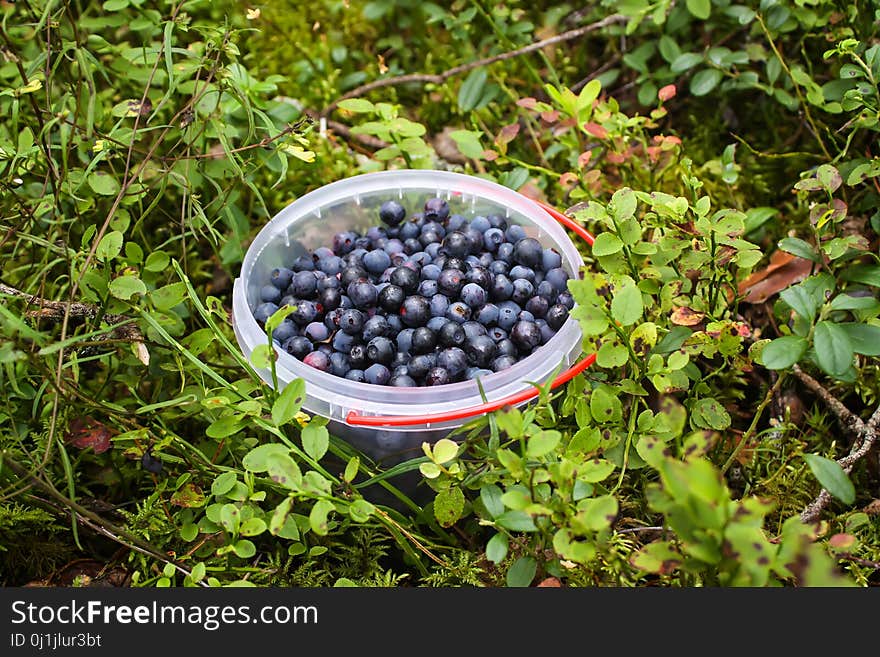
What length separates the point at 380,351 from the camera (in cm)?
183

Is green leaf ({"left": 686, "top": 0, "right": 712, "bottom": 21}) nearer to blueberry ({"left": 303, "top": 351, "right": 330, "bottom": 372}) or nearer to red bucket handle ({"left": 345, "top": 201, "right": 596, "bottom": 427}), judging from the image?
red bucket handle ({"left": 345, "top": 201, "right": 596, "bottom": 427})

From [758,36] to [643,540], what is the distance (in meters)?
1.62

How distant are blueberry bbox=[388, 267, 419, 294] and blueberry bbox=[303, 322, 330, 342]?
19 cm

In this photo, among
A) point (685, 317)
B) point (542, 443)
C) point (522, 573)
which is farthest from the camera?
point (685, 317)

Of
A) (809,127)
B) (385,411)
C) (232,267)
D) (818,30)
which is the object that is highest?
(818,30)

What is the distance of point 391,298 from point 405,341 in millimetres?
109

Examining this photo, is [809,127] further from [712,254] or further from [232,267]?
[232,267]

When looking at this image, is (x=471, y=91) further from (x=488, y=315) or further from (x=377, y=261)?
(x=488, y=315)

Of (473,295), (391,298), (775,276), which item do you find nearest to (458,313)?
(473,295)

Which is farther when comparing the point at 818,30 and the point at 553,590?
the point at 818,30

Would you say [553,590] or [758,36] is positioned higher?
[758,36]

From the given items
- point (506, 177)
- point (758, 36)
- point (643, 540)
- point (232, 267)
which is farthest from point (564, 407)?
point (758, 36)

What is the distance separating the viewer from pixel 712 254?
5.59 feet

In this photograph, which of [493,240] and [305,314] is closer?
[305,314]
